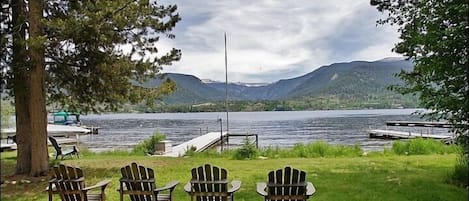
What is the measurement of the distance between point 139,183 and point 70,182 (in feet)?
2.92

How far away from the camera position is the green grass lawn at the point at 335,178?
6.75 m

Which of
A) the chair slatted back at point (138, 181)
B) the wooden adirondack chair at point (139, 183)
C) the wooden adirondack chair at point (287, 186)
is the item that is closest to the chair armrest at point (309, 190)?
the wooden adirondack chair at point (287, 186)

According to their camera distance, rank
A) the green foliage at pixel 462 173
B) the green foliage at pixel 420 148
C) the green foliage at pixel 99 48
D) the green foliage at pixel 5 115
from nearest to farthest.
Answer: the green foliage at pixel 5 115 → the green foliage at pixel 462 173 → the green foliage at pixel 99 48 → the green foliage at pixel 420 148

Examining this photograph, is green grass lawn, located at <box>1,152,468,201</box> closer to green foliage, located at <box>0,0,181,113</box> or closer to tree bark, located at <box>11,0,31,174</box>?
tree bark, located at <box>11,0,31,174</box>

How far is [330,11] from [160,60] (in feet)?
32.2

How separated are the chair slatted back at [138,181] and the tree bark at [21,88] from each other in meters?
4.34

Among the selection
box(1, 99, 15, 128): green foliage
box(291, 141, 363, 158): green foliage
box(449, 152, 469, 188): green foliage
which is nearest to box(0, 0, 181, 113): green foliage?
box(291, 141, 363, 158): green foliage

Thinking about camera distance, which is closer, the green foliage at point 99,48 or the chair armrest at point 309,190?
the chair armrest at point 309,190

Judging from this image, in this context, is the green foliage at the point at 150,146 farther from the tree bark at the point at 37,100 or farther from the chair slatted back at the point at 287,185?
the chair slatted back at the point at 287,185

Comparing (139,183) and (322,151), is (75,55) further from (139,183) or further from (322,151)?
(322,151)

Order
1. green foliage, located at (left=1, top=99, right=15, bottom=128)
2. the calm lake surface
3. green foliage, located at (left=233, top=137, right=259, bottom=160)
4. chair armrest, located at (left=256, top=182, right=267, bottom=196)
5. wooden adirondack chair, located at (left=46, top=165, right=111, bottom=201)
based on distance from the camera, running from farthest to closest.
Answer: the calm lake surface → green foliage, located at (left=233, top=137, right=259, bottom=160) → wooden adirondack chair, located at (left=46, top=165, right=111, bottom=201) → chair armrest, located at (left=256, top=182, right=267, bottom=196) → green foliage, located at (left=1, top=99, right=15, bottom=128)

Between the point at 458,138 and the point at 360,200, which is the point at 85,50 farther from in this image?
the point at 458,138

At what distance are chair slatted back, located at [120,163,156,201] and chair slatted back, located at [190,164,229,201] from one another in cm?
52

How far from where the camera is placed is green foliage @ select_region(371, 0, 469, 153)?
584 cm
